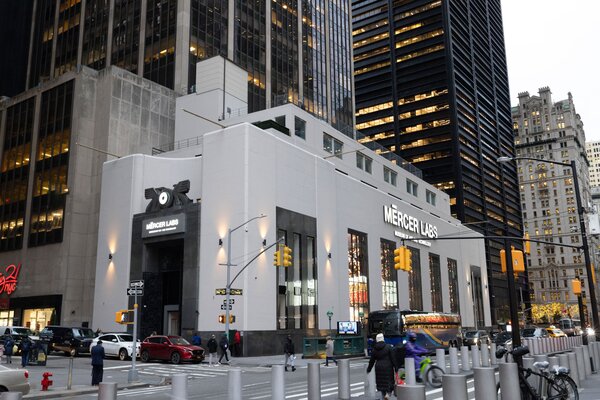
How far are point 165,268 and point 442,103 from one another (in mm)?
106574

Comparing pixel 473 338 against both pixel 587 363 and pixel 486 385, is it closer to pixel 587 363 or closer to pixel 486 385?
pixel 587 363

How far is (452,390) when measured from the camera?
31.0ft

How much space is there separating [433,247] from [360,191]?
2085 cm

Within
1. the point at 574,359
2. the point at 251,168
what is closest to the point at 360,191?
the point at 251,168

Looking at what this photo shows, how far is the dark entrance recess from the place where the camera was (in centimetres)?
4609

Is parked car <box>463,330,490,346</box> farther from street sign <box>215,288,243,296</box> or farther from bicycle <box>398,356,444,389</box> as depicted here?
bicycle <box>398,356,444,389</box>

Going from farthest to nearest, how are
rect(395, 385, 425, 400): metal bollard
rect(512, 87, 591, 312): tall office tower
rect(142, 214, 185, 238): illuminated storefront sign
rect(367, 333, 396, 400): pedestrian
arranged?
rect(512, 87, 591, 312): tall office tower, rect(142, 214, 185, 238): illuminated storefront sign, rect(367, 333, 396, 400): pedestrian, rect(395, 385, 425, 400): metal bollard

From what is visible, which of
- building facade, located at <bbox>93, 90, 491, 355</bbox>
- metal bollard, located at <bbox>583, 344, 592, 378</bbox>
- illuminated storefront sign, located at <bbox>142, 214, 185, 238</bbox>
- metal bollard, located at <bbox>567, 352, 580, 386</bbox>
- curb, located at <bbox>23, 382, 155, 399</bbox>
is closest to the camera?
metal bollard, located at <bbox>567, 352, 580, 386</bbox>

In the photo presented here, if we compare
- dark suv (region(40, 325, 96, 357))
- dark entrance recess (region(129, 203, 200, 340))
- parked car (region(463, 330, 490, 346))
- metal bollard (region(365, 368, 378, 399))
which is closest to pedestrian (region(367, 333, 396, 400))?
metal bollard (region(365, 368, 378, 399))

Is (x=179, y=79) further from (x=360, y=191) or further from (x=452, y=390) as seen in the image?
(x=452, y=390)

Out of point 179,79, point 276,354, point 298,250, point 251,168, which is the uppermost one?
point 179,79

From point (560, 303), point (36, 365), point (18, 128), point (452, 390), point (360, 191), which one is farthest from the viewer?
point (560, 303)

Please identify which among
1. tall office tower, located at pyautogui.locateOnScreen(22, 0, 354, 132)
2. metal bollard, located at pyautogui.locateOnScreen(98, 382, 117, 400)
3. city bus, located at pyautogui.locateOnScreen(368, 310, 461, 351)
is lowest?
metal bollard, located at pyautogui.locateOnScreen(98, 382, 117, 400)

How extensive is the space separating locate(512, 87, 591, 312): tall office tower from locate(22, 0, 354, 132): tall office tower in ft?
348
